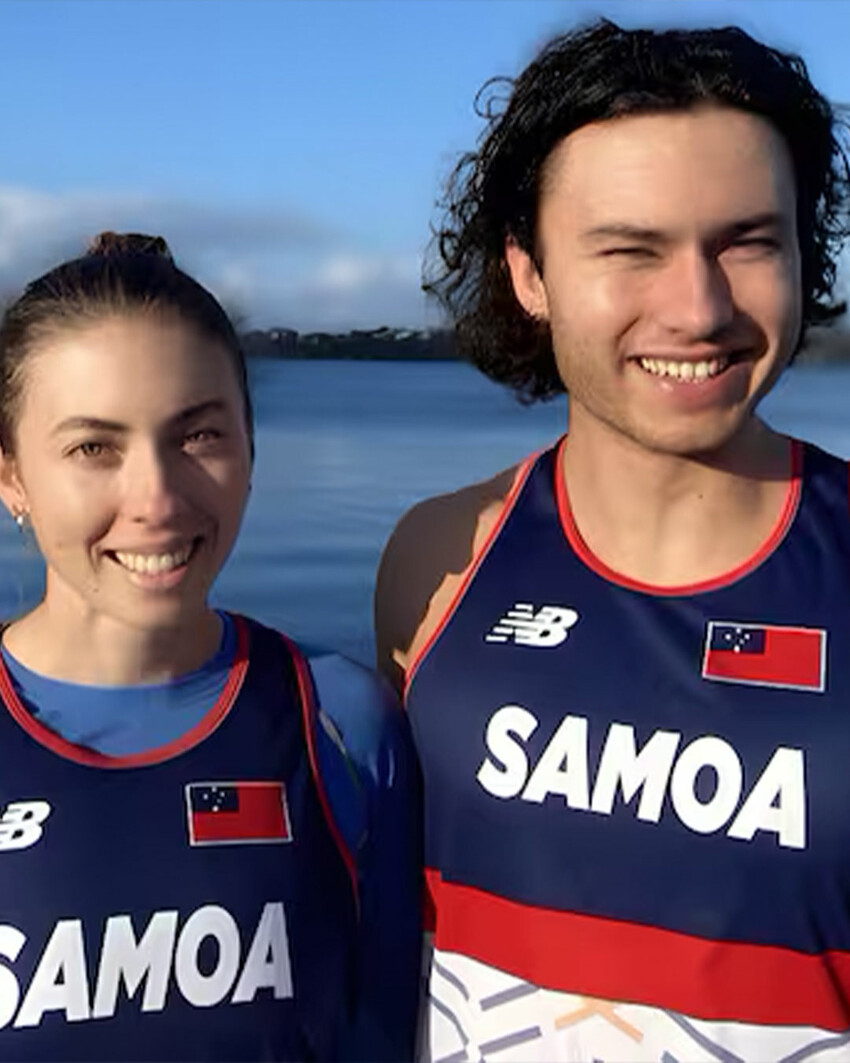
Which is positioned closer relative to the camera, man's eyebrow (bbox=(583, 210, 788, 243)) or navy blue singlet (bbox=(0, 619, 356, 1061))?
navy blue singlet (bbox=(0, 619, 356, 1061))

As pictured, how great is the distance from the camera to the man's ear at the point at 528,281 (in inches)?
103

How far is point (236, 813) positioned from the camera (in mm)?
2082

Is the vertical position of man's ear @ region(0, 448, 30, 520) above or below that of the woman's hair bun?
below

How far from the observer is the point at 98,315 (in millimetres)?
2061

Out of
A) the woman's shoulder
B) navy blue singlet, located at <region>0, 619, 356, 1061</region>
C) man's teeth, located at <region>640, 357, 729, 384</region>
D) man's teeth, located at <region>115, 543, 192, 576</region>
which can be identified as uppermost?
man's teeth, located at <region>640, 357, 729, 384</region>

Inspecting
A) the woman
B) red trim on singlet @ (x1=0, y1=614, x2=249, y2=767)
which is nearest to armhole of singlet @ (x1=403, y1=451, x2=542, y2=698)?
the woman

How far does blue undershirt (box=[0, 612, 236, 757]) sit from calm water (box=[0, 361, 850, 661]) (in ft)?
1.04

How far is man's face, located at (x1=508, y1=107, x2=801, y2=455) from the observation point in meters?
2.19

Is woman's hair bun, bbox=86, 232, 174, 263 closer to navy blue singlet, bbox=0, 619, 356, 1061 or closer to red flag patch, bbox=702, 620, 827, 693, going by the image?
navy blue singlet, bbox=0, 619, 356, 1061

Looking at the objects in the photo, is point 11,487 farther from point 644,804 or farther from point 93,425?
point 644,804

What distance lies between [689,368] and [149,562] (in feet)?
2.99

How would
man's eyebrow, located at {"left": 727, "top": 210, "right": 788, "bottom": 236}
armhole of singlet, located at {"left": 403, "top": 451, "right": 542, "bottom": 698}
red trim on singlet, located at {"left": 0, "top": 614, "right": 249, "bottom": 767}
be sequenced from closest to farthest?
1. red trim on singlet, located at {"left": 0, "top": 614, "right": 249, "bottom": 767}
2. man's eyebrow, located at {"left": 727, "top": 210, "right": 788, "bottom": 236}
3. armhole of singlet, located at {"left": 403, "top": 451, "right": 542, "bottom": 698}

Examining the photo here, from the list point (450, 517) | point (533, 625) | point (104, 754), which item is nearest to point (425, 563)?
point (450, 517)

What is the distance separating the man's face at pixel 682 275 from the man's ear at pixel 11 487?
3.06 feet
